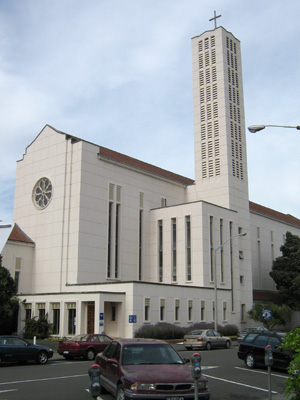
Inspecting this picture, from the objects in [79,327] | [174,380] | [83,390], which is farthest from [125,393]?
[79,327]

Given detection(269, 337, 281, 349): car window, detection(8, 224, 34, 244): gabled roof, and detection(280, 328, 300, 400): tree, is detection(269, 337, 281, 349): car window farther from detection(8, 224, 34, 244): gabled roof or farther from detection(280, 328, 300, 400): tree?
detection(8, 224, 34, 244): gabled roof

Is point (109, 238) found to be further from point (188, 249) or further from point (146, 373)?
point (146, 373)

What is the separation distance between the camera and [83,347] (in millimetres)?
24219

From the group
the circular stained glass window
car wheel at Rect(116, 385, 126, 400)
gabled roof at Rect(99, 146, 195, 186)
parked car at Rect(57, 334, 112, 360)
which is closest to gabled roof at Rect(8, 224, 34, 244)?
the circular stained glass window

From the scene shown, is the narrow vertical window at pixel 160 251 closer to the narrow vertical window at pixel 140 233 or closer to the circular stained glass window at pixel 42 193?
the narrow vertical window at pixel 140 233

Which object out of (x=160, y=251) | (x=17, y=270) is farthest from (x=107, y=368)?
(x=160, y=251)

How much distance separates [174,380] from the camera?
9570mm

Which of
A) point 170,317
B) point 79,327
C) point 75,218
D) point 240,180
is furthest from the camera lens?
point 240,180

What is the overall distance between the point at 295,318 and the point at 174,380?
184 ft

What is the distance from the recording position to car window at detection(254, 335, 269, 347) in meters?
19.2

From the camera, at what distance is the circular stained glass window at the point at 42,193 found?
153 feet

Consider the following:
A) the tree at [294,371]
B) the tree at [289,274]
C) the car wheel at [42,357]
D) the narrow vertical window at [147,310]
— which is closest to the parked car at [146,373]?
the tree at [294,371]

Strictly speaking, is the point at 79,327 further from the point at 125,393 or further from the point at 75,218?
the point at 125,393

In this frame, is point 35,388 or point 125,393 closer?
point 125,393
